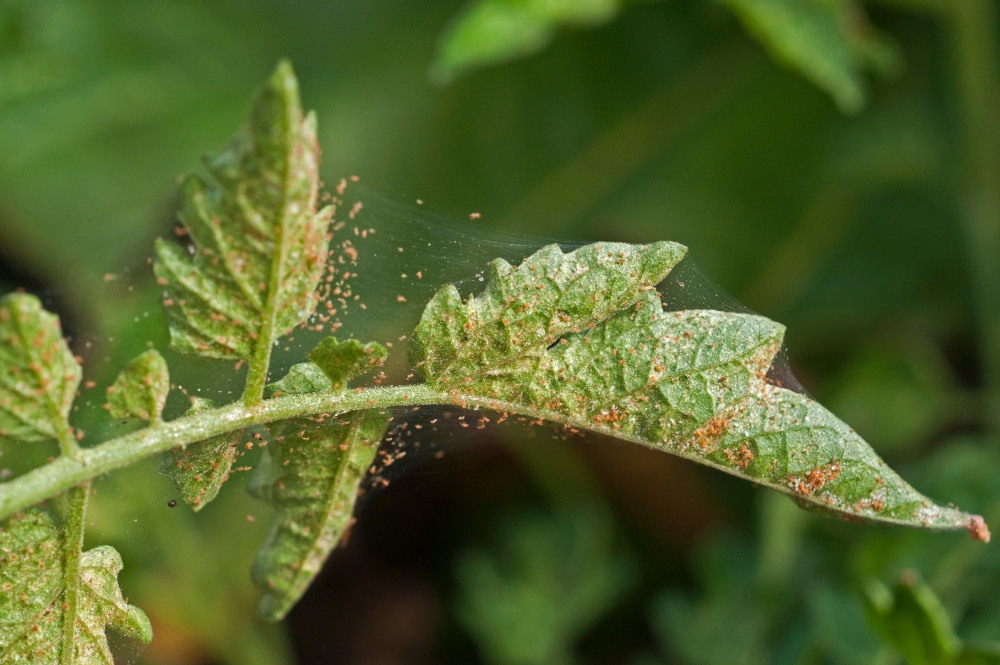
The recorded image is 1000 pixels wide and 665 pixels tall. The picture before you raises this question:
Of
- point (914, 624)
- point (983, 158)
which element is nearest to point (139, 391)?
point (914, 624)

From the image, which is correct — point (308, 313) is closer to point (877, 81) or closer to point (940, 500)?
point (940, 500)

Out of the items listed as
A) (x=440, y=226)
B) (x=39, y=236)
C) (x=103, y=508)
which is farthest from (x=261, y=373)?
(x=39, y=236)

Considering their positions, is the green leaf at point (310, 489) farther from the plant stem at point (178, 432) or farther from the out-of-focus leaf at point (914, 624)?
the out-of-focus leaf at point (914, 624)

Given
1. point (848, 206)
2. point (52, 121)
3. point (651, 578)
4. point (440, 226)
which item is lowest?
point (651, 578)

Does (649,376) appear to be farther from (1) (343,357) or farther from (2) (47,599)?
(2) (47,599)

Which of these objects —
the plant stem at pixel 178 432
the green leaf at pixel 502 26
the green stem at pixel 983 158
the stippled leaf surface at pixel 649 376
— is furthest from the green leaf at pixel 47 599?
the green stem at pixel 983 158

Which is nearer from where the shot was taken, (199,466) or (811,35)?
(199,466)

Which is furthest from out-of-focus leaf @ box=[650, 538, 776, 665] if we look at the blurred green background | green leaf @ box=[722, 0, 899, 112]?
green leaf @ box=[722, 0, 899, 112]
